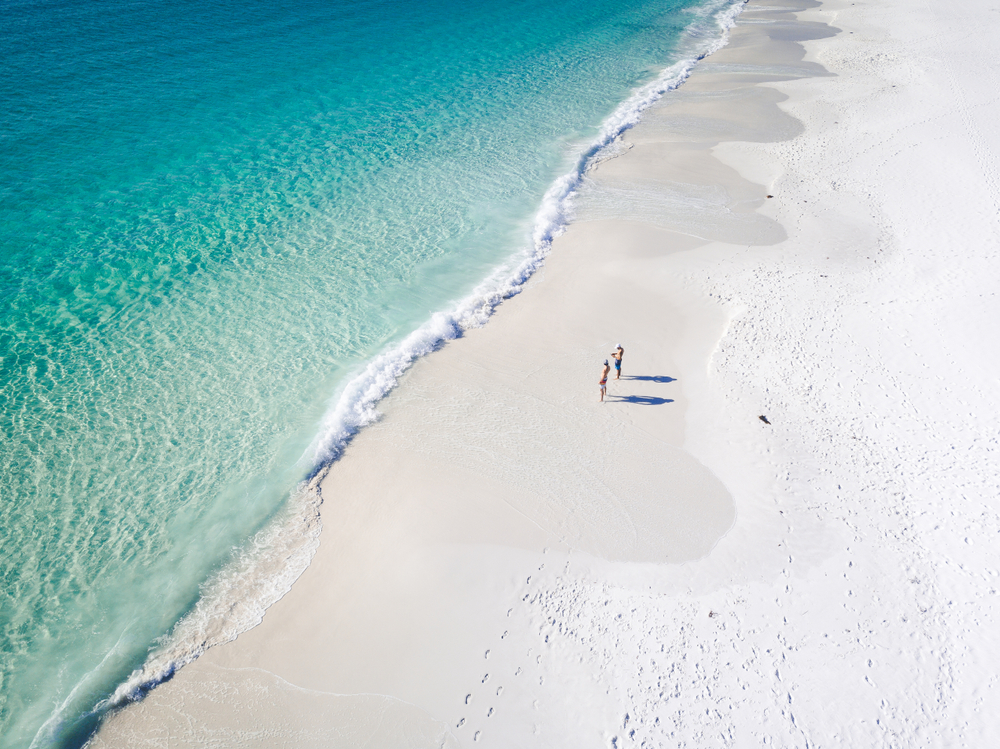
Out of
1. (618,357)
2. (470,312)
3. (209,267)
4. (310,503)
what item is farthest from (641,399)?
(209,267)

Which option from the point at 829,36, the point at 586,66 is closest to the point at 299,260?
the point at 586,66

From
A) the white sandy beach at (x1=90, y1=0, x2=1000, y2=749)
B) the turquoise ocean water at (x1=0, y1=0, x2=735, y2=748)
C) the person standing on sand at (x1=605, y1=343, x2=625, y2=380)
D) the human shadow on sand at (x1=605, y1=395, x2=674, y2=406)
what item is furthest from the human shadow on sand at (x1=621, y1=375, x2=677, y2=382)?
the turquoise ocean water at (x1=0, y1=0, x2=735, y2=748)

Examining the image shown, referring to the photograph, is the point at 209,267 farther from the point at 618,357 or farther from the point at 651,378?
the point at 651,378

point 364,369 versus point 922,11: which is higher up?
point 922,11

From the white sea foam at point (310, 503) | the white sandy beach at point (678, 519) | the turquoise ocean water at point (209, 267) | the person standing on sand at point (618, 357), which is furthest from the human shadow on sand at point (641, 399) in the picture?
the turquoise ocean water at point (209, 267)

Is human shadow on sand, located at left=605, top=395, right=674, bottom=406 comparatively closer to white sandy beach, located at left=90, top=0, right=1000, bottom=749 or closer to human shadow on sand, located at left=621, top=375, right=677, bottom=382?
white sandy beach, located at left=90, top=0, right=1000, bottom=749

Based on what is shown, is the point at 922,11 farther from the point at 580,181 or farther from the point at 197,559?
the point at 197,559
